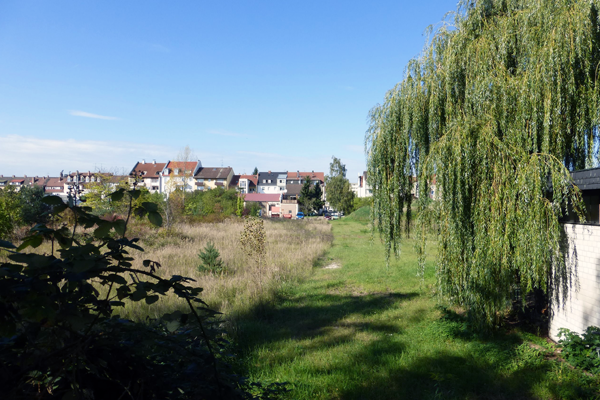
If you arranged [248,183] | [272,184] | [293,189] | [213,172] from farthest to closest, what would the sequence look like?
[272,184] < [293,189] < [248,183] < [213,172]

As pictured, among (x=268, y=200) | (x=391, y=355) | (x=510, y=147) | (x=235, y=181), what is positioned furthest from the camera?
(x=235, y=181)

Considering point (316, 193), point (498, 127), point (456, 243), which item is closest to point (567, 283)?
point (456, 243)

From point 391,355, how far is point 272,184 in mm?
78761

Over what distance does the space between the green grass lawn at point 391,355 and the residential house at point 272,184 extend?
7408 cm

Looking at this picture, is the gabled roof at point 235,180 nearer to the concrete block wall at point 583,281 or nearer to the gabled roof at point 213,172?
the gabled roof at point 213,172

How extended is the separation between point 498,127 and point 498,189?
129 centimetres

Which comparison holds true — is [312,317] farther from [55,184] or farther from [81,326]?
[55,184]

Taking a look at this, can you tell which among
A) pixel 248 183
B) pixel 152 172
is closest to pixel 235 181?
pixel 248 183

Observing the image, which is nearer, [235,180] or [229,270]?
[229,270]

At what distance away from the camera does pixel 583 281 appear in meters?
5.74

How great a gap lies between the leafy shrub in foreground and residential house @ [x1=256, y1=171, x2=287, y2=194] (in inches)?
3212

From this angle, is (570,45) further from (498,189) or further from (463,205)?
(463,205)

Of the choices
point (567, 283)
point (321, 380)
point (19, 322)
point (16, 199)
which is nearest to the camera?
point (19, 322)

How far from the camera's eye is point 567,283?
6.07 metres
